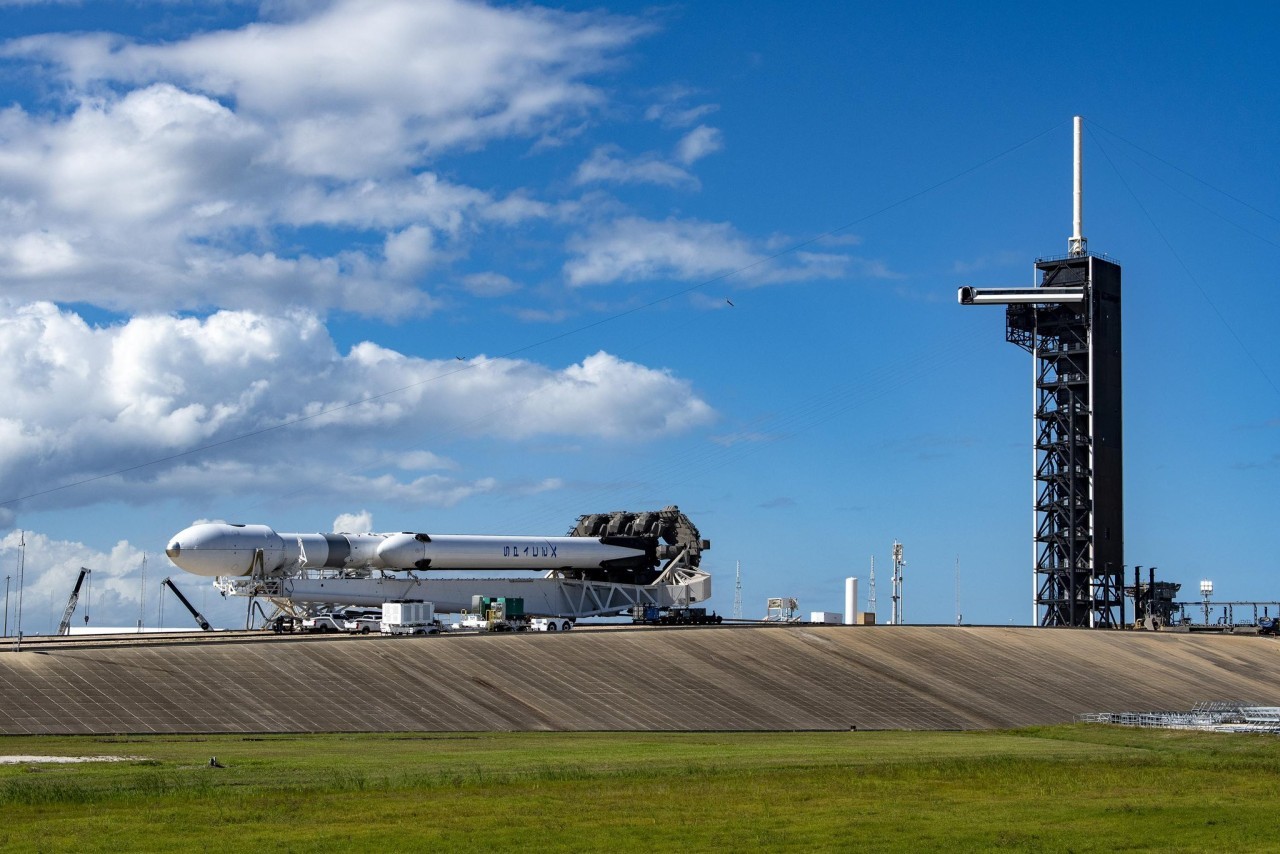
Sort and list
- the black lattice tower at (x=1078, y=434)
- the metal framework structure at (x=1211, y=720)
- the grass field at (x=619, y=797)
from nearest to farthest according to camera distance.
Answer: the grass field at (x=619, y=797)
the metal framework structure at (x=1211, y=720)
the black lattice tower at (x=1078, y=434)

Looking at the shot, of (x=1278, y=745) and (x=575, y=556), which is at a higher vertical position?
(x=575, y=556)

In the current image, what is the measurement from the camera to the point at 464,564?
296 ft

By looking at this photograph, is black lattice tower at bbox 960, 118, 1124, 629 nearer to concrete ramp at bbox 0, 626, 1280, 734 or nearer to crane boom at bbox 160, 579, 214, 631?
concrete ramp at bbox 0, 626, 1280, 734

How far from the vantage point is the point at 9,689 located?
176ft

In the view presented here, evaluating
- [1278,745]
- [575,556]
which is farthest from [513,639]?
[1278,745]

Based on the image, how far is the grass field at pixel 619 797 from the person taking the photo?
28.6 meters

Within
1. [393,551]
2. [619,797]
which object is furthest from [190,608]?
[619,797]

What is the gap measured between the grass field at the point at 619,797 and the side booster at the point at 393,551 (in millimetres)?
27997

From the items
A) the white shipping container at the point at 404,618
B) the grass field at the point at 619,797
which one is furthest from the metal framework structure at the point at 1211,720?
the white shipping container at the point at 404,618

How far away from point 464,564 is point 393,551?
6775 mm

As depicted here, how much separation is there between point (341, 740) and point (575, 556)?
4565cm

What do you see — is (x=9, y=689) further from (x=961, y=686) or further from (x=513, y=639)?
(x=961, y=686)

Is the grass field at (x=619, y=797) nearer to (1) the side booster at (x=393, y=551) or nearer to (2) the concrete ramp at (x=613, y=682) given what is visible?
(2) the concrete ramp at (x=613, y=682)

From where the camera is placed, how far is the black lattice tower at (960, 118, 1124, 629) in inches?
4422
